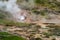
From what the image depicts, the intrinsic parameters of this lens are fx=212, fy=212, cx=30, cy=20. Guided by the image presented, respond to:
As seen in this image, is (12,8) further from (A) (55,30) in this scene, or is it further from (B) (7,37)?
(B) (7,37)

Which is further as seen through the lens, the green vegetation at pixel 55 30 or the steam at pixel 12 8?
the steam at pixel 12 8

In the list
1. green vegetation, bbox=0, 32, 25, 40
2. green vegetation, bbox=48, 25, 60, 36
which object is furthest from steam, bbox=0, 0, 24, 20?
green vegetation, bbox=0, 32, 25, 40

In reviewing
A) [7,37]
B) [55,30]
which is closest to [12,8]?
[55,30]

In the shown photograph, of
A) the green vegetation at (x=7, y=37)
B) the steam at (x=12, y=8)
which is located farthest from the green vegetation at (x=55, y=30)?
the steam at (x=12, y=8)

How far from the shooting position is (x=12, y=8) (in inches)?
498

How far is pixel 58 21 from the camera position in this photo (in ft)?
35.2

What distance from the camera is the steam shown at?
11291 millimetres

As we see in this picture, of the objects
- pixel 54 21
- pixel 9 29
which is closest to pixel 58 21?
pixel 54 21

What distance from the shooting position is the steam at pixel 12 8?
37.0 feet

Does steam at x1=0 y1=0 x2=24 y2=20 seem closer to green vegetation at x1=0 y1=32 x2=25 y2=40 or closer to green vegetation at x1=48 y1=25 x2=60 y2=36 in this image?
green vegetation at x1=48 y1=25 x2=60 y2=36

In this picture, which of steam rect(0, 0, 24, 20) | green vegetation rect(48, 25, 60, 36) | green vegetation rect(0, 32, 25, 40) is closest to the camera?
green vegetation rect(0, 32, 25, 40)

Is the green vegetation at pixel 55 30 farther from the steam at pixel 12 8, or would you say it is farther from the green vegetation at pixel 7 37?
the steam at pixel 12 8

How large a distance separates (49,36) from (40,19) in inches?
97.2

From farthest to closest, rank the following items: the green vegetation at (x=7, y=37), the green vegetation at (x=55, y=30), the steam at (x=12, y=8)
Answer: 1. the steam at (x=12, y=8)
2. the green vegetation at (x=55, y=30)
3. the green vegetation at (x=7, y=37)
